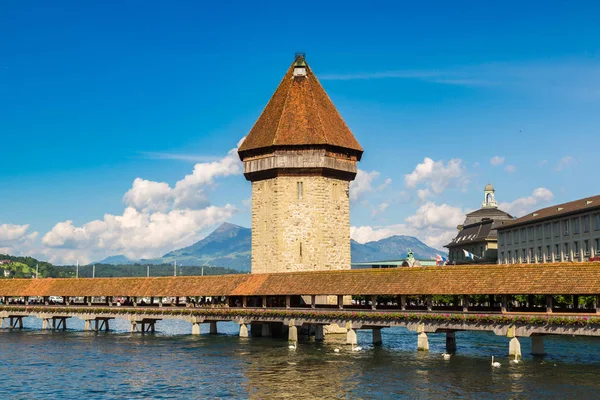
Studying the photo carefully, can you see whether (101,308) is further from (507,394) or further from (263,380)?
(507,394)

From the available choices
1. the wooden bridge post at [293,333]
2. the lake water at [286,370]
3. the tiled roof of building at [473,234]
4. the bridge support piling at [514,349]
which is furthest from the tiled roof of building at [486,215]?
the bridge support piling at [514,349]

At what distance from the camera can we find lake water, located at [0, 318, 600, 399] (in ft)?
113

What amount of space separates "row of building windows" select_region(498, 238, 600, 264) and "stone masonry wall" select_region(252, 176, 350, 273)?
2758 cm

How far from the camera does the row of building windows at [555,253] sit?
77.4 metres

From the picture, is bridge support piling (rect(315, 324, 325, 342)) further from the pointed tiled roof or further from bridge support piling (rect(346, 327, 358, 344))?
the pointed tiled roof

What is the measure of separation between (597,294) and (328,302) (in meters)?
27.3

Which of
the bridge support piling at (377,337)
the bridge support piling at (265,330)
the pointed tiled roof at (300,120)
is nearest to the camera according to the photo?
the bridge support piling at (377,337)

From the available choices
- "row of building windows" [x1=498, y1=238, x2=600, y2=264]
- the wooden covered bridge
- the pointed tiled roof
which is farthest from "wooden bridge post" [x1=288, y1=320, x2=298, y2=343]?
"row of building windows" [x1=498, y1=238, x2=600, y2=264]

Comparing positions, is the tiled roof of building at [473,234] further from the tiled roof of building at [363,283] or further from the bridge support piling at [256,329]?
the tiled roof of building at [363,283]

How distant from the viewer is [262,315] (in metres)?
56.6

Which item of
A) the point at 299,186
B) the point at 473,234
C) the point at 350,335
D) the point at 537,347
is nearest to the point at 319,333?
the point at 350,335

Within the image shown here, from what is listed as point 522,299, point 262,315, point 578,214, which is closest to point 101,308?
point 262,315

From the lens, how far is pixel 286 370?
134 feet

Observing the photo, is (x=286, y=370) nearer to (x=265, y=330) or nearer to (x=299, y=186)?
(x=265, y=330)
